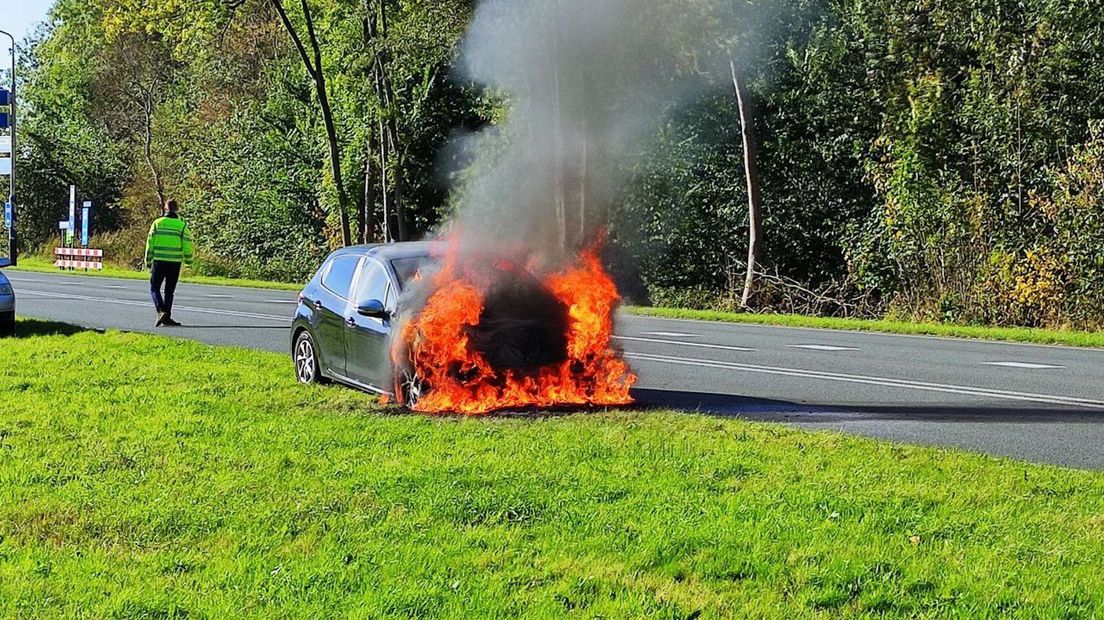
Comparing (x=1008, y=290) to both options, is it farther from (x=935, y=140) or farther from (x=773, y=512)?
(x=773, y=512)

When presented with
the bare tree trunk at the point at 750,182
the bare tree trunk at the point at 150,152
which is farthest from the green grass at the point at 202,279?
the bare tree trunk at the point at 750,182

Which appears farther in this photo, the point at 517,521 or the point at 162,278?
the point at 162,278

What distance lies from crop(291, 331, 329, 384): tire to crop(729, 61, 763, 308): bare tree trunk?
718 inches

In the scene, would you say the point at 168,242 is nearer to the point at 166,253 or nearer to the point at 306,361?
the point at 166,253

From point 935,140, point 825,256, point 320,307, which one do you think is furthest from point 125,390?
point 825,256

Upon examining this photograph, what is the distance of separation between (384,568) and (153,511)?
160 centimetres

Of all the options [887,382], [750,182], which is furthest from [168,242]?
[750,182]

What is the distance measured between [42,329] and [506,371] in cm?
1042

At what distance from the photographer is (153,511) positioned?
6.74 m

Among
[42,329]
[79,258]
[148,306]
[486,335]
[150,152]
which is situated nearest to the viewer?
[486,335]

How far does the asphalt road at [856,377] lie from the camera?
10.4 m

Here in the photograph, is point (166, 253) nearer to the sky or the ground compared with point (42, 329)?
nearer to the sky

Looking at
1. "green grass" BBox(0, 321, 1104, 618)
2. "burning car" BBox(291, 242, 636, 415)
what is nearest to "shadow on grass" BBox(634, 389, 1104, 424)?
"burning car" BBox(291, 242, 636, 415)

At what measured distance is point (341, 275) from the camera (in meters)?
12.5
